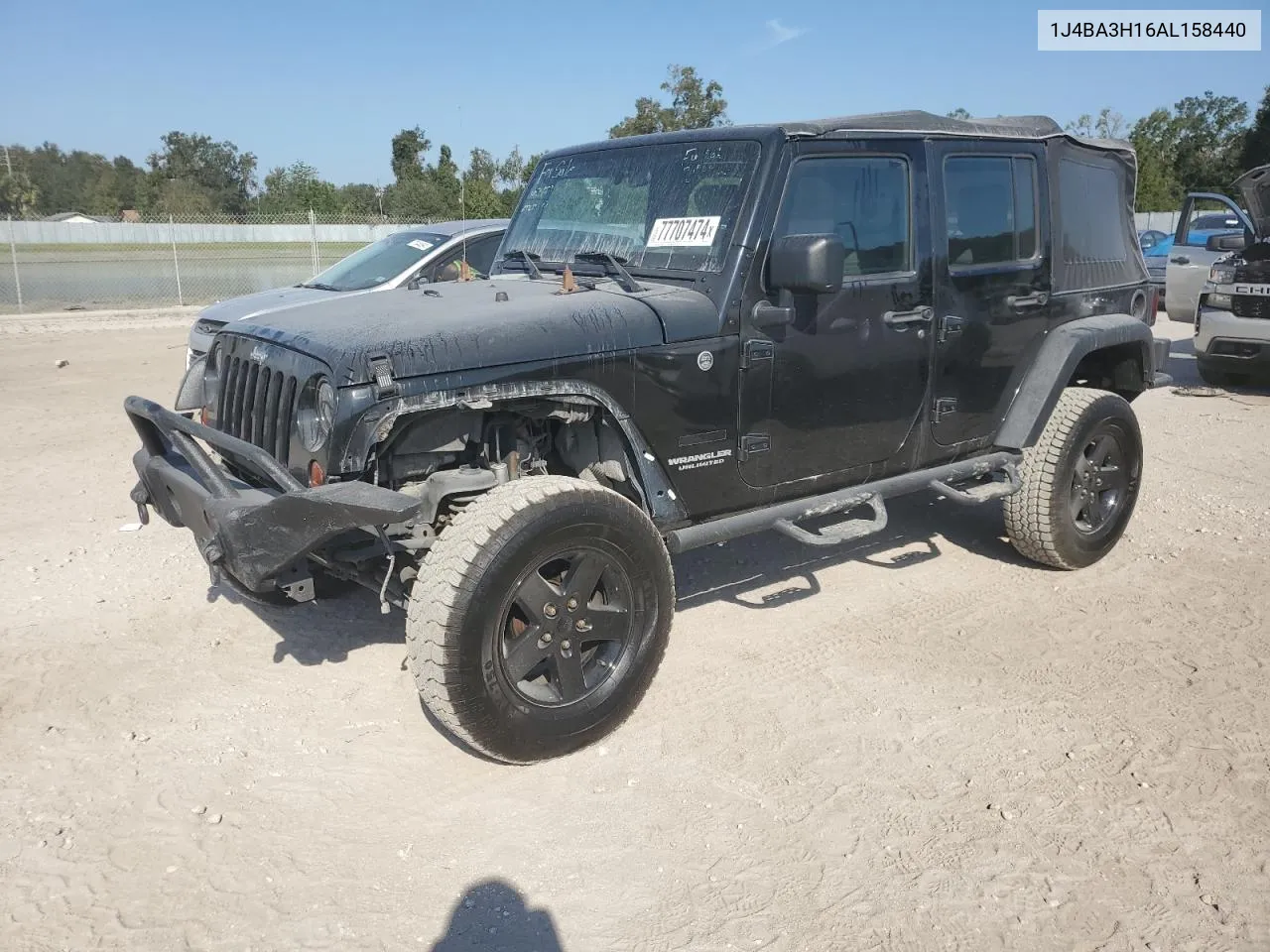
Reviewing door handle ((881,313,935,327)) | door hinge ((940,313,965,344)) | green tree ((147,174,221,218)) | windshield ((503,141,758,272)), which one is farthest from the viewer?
green tree ((147,174,221,218))

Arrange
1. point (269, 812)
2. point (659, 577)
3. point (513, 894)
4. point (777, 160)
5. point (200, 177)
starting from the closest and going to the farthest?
point (513, 894) → point (269, 812) → point (659, 577) → point (777, 160) → point (200, 177)

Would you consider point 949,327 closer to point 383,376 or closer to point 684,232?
point 684,232

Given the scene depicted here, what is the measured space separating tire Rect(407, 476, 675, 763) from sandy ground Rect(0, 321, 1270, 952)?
0.23m

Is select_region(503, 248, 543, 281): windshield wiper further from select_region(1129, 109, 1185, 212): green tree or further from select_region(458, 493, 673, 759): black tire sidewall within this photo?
select_region(1129, 109, 1185, 212): green tree

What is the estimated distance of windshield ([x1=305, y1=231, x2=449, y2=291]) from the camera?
8555 mm

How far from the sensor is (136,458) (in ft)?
12.3

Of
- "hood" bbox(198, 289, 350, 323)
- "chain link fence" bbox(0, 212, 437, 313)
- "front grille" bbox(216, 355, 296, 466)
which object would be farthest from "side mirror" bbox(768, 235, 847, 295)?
"chain link fence" bbox(0, 212, 437, 313)

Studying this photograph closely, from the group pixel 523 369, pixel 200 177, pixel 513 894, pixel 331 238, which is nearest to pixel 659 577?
pixel 523 369

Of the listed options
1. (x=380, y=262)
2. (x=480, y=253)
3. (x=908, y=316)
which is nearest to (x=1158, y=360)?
(x=908, y=316)

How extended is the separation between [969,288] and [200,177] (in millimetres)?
73269

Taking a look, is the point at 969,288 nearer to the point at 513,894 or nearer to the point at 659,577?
the point at 659,577

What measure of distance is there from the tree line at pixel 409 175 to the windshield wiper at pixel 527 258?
0.74 m

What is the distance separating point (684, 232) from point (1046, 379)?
6.78 feet

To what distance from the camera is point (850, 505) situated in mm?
4219
